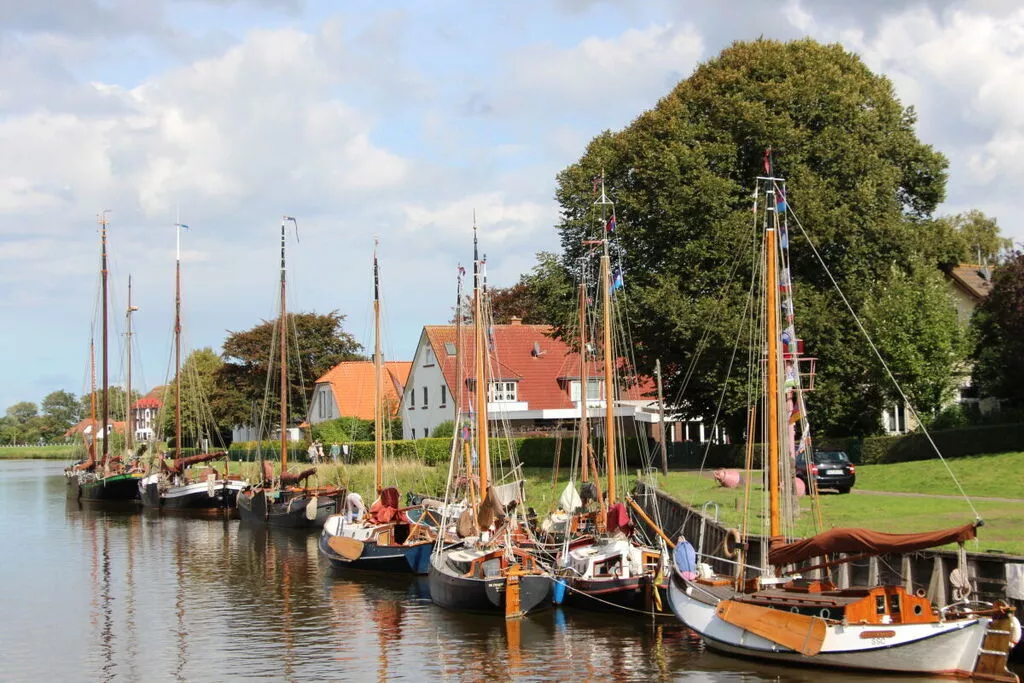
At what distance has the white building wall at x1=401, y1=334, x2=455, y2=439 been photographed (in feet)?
271

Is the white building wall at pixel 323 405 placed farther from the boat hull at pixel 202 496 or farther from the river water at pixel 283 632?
the river water at pixel 283 632

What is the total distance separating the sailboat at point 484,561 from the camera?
98.6 feet

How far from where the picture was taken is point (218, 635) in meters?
29.7

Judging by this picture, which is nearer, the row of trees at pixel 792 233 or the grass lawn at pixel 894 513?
the grass lawn at pixel 894 513

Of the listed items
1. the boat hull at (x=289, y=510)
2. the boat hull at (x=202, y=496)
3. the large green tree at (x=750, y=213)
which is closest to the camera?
the large green tree at (x=750, y=213)

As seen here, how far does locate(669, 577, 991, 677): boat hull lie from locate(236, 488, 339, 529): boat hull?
111 feet

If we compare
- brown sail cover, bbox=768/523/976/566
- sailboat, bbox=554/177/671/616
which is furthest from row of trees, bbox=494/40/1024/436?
brown sail cover, bbox=768/523/976/566

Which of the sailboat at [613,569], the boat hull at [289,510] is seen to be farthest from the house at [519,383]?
the sailboat at [613,569]

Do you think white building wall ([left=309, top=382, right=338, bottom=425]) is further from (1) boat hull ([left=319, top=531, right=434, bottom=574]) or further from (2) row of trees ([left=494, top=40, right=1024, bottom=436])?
(1) boat hull ([left=319, top=531, right=434, bottom=574])

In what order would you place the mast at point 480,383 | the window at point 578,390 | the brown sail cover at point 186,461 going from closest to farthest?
the mast at point 480,383
the brown sail cover at point 186,461
the window at point 578,390

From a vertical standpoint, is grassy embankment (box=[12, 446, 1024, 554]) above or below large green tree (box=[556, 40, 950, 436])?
below

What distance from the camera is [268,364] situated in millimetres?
105000

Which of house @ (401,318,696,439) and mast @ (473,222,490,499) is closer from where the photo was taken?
mast @ (473,222,490,499)

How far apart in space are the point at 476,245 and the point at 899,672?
59.0 ft
